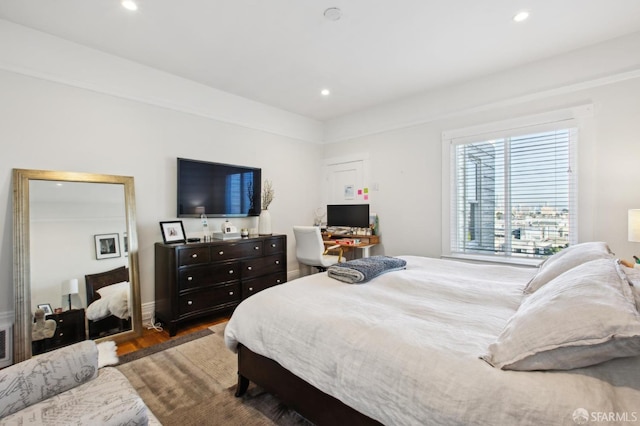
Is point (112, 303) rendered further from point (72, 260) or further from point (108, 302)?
point (72, 260)

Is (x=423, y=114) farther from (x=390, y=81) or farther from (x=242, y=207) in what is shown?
(x=242, y=207)

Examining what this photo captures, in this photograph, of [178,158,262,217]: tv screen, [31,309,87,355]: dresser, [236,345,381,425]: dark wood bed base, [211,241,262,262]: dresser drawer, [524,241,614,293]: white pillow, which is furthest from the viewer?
[178,158,262,217]: tv screen

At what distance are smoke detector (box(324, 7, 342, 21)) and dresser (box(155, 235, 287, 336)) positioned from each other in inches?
95.7

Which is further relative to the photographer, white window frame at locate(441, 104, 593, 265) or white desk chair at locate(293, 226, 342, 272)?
white desk chair at locate(293, 226, 342, 272)

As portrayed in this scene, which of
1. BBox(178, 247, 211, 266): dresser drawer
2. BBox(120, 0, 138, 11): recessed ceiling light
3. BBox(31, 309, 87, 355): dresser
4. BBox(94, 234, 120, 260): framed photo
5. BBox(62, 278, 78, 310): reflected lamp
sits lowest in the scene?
BBox(31, 309, 87, 355): dresser

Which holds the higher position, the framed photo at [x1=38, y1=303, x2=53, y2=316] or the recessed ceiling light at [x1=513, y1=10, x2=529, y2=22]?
the recessed ceiling light at [x1=513, y1=10, x2=529, y2=22]

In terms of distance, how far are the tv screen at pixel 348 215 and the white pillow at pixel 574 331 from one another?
3.31 meters

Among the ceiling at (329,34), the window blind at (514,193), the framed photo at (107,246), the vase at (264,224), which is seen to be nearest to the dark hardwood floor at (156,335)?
the framed photo at (107,246)

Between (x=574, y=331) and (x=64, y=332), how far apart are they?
138 inches

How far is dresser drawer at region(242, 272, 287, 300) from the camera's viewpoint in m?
3.51

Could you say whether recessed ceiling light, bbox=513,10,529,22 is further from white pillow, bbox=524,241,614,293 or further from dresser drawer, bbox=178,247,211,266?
dresser drawer, bbox=178,247,211,266

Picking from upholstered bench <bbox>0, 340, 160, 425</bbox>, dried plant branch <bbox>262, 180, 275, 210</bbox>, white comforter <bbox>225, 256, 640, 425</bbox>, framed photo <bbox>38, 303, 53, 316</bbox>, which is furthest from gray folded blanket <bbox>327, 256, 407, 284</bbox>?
framed photo <bbox>38, 303, 53, 316</bbox>

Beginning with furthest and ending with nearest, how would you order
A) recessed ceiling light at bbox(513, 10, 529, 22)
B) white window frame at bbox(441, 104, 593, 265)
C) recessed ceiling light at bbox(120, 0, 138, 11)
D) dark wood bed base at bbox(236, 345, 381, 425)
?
1. white window frame at bbox(441, 104, 593, 265)
2. recessed ceiling light at bbox(513, 10, 529, 22)
3. recessed ceiling light at bbox(120, 0, 138, 11)
4. dark wood bed base at bbox(236, 345, 381, 425)

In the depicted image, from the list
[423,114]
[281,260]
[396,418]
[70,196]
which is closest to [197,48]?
[70,196]
